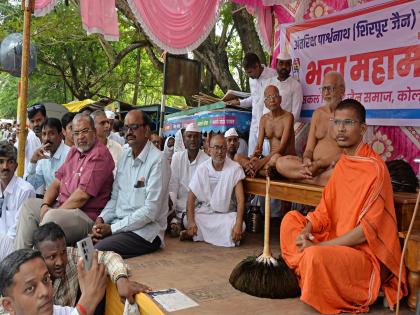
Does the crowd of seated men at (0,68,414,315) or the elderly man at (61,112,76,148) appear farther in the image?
the elderly man at (61,112,76,148)

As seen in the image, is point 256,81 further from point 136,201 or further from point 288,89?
point 136,201

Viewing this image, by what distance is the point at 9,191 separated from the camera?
13.7ft

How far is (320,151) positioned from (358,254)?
169 cm

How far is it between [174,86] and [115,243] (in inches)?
196

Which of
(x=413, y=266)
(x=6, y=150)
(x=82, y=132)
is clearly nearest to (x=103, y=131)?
(x=82, y=132)

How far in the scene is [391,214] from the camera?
9.17ft

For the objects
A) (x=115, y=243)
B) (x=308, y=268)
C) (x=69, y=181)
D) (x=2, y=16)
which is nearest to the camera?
(x=308, y=268)

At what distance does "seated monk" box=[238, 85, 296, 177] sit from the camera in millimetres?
4996

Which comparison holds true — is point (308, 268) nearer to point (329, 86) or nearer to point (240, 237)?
point (240, 237)

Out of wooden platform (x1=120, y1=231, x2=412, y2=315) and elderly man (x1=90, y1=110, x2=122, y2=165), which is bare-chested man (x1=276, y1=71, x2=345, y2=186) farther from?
elderly man (x1=90, y1=110, x2=122, y2=165)

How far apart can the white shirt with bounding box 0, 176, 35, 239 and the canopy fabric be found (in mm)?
2677

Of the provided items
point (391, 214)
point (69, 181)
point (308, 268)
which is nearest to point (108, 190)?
point (69, 181)

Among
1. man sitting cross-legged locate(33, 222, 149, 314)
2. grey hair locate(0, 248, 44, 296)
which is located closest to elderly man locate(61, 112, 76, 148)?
man sitting cross-legged locate(33, 222, 149, 314)

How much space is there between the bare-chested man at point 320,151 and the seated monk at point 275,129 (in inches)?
20.1
